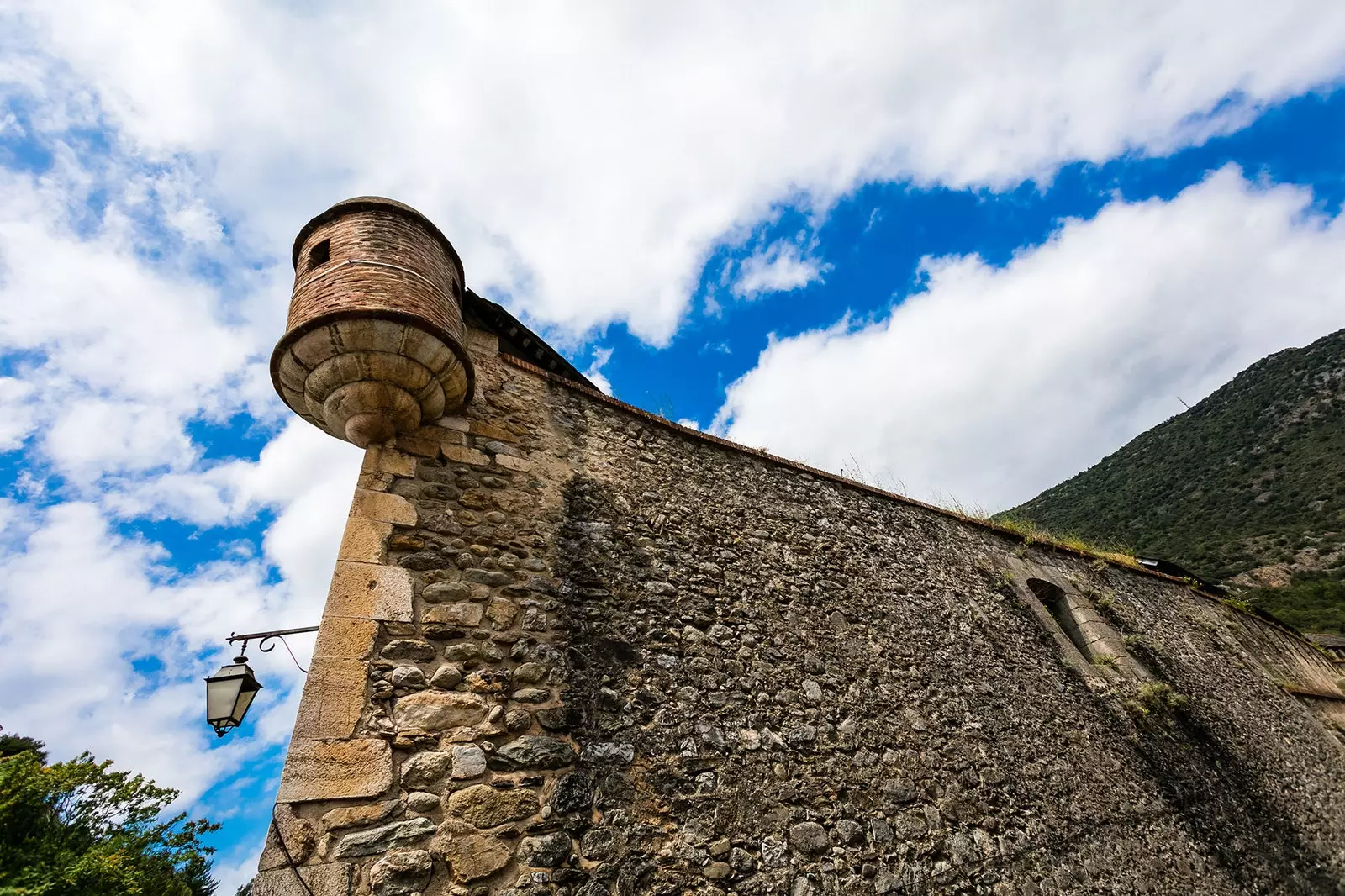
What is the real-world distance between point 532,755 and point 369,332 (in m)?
2.75

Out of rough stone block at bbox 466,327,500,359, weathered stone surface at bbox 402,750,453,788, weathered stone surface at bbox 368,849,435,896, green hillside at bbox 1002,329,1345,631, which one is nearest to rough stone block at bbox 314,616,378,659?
weathered stone surface at bbox 402,750,453,788

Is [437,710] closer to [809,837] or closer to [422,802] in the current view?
[422,802]

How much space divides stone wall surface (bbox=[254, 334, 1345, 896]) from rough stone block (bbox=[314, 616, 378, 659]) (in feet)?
0.05

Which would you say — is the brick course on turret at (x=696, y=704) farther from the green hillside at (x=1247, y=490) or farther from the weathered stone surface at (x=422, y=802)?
the green hillside at (x=1247, y=490)

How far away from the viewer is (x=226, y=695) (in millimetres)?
4016

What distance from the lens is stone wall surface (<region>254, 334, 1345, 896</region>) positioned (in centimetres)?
300

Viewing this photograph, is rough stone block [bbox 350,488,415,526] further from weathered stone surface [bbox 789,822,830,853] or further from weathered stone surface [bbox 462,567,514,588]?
weathered stone surface [bbox 789,822,830,853]

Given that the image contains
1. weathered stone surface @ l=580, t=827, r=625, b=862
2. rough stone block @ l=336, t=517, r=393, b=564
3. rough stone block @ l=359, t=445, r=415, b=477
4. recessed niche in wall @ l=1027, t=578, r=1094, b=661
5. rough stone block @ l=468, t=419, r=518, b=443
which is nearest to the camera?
weathered stone surface @ l=580, t=827, r=625, b=862

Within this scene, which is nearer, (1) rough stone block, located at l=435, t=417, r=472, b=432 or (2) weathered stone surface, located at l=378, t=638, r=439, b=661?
(2) weathered stone surface, located at l=378, t=638, r=439, b=661

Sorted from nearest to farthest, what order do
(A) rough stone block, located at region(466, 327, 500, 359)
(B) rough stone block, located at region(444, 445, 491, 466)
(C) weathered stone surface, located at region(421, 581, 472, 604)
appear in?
(C) weathered stone surface, located at region(421, 581, 472, 604) < (B) rough stone block, located at region(444, 445, 491, 466) < (A) rough stone block, located at region(466, 327, 500, 359)

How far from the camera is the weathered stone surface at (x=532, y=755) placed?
3.19 meters

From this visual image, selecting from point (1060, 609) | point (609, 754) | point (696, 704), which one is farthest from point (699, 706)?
point (1060, 609)

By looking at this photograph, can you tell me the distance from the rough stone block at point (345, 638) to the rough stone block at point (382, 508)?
0.66m

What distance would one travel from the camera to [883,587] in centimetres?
648
